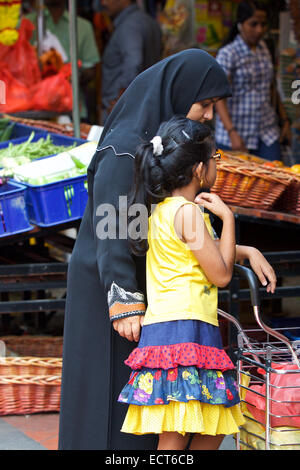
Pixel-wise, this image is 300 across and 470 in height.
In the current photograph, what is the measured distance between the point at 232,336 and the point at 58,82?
10.9 feet

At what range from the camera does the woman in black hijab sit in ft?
8.55

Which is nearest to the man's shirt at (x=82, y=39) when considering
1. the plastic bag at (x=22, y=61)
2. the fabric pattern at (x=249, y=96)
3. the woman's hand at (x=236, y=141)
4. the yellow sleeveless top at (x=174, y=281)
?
the plastic bag at (x=22, y=61)

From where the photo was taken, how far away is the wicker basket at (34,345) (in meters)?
4.87

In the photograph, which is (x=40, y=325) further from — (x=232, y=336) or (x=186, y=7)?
(x=186, y=7)

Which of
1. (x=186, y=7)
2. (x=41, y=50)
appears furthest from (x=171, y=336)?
(x=186, y=7)

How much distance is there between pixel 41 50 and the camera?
723 centimetres

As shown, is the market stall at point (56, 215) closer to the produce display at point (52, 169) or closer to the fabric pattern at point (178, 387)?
the produce display at point (52, 169)

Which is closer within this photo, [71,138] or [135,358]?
[135,358]

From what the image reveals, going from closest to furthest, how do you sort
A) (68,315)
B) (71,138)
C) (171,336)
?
(171,336), (68,315), (71,138)

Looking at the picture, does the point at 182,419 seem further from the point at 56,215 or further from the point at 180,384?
the point at 56,215

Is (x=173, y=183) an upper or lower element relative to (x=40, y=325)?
upper

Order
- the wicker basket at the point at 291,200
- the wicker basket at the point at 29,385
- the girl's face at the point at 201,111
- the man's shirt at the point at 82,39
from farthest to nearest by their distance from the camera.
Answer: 1. the man's shirt at the point at 82,39
2. the wicker basket at the point at 29,385
3. the wicker basket at the point at 291,200
4. the girl's face at the point at 201,111
